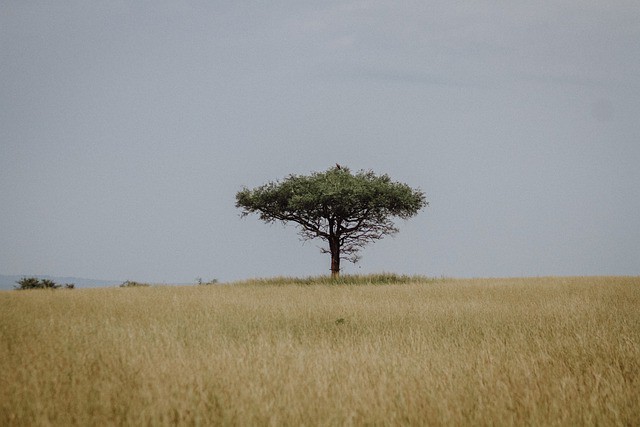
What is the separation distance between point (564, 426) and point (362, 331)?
15.4 ft

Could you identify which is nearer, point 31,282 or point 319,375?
point 319,375

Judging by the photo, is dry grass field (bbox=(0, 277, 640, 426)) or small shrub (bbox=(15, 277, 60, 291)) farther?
small shrub (bbox=(15, 277, 60, 291))

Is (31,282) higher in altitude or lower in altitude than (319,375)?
lower

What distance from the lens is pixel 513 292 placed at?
13.8 metres

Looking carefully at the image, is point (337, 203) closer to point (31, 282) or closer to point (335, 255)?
point (335, 255)

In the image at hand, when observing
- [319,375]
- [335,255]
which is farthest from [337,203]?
[319,375]

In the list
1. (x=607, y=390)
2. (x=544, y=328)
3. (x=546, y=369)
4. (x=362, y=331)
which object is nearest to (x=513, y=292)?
(x=544, y=328)

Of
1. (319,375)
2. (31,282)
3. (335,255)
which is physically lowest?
(31,282)

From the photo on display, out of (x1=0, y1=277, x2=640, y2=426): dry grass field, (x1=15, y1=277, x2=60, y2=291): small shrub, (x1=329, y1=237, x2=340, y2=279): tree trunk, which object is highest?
(x1=329, y1=237, x2=340, y2=279): tree trunk

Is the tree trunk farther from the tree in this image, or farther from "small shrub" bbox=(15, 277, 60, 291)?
"small shrub" bbox=(15, 277, 60, 291)

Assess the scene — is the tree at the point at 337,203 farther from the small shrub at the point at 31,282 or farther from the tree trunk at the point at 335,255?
the small shrub at the point at 31,282

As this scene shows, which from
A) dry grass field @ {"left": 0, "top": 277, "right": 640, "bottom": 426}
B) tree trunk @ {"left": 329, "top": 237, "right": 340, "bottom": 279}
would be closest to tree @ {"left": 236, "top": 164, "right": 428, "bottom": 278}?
tree trunk @ {"left": 329, "top": 237, "right": 340, "bottom": 279}

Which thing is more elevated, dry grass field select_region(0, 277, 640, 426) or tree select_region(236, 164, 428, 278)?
tree select_region(236, 164, 428, 278)

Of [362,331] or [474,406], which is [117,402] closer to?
[474,406]
